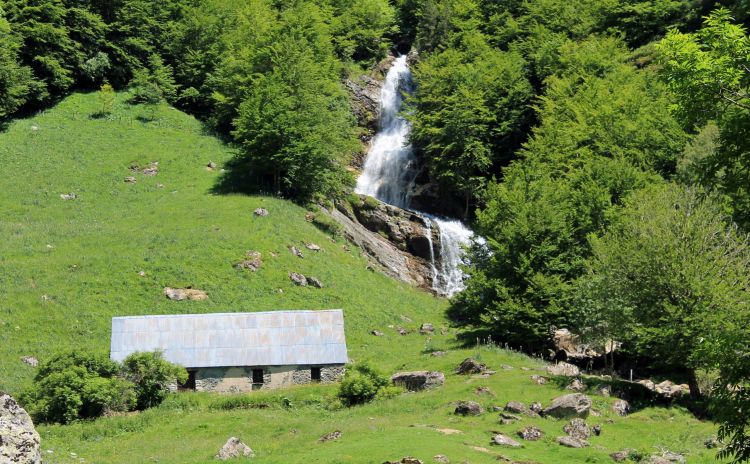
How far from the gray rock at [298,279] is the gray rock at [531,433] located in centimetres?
2955

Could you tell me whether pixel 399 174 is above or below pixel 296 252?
above

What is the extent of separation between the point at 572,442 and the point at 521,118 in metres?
61.6

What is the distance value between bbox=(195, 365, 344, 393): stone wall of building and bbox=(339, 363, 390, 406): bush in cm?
577

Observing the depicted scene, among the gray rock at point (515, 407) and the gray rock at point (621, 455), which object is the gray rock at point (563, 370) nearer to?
the gray rock at point (515, 407)

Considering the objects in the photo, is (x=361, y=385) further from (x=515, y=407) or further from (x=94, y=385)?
(x=94, y=385)

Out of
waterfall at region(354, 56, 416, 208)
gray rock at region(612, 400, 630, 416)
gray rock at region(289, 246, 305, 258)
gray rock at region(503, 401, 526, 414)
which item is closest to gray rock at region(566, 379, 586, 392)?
gray rock at region(612, 400, 630, 416)

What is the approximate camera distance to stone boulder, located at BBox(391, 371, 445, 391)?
41750 millimetres

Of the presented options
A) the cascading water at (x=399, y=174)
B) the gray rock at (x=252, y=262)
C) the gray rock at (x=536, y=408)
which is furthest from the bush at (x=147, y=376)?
the cascading water at (x=399, y=174)

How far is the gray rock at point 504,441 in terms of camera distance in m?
30.7

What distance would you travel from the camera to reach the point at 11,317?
48656 millimetres

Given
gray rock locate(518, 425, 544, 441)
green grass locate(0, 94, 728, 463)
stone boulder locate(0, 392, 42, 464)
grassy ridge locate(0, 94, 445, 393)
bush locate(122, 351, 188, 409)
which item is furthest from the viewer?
grassy ridge locate(0, 94, 445, 393)

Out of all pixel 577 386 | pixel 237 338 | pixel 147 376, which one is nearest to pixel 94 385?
pixel 147 376

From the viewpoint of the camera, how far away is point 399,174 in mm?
87688

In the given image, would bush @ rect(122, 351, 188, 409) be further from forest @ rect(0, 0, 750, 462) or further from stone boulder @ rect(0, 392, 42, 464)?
forest @ rect(0, 0, 750, 462)
